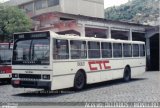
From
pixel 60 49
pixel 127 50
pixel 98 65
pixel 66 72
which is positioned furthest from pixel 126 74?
pixel 60 49

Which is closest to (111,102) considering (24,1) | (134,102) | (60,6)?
(134,102)

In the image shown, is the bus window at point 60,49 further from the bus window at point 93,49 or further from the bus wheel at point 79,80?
the bus window at point 93,49

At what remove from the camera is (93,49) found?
53.4 ft

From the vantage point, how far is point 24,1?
58062mm

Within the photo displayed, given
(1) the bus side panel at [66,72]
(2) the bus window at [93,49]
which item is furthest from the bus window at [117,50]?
(1) the bus side panel at [66,72]

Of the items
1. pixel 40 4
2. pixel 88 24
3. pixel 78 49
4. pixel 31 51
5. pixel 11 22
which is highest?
pixel 40 4

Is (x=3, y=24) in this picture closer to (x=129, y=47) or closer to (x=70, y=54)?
(x=129, y=47)

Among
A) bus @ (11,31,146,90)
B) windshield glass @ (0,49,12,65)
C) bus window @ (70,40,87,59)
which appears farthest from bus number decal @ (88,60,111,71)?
windshield glass @ (0,49,12,65)

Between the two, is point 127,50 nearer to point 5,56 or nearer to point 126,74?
point 126,74

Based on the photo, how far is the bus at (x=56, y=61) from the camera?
526 inches

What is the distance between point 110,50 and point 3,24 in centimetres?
1759

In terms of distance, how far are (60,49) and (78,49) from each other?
4.86 feet

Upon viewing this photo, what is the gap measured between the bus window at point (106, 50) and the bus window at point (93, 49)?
496 millimetres

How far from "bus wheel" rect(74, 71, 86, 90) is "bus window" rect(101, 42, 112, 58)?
2.24m
